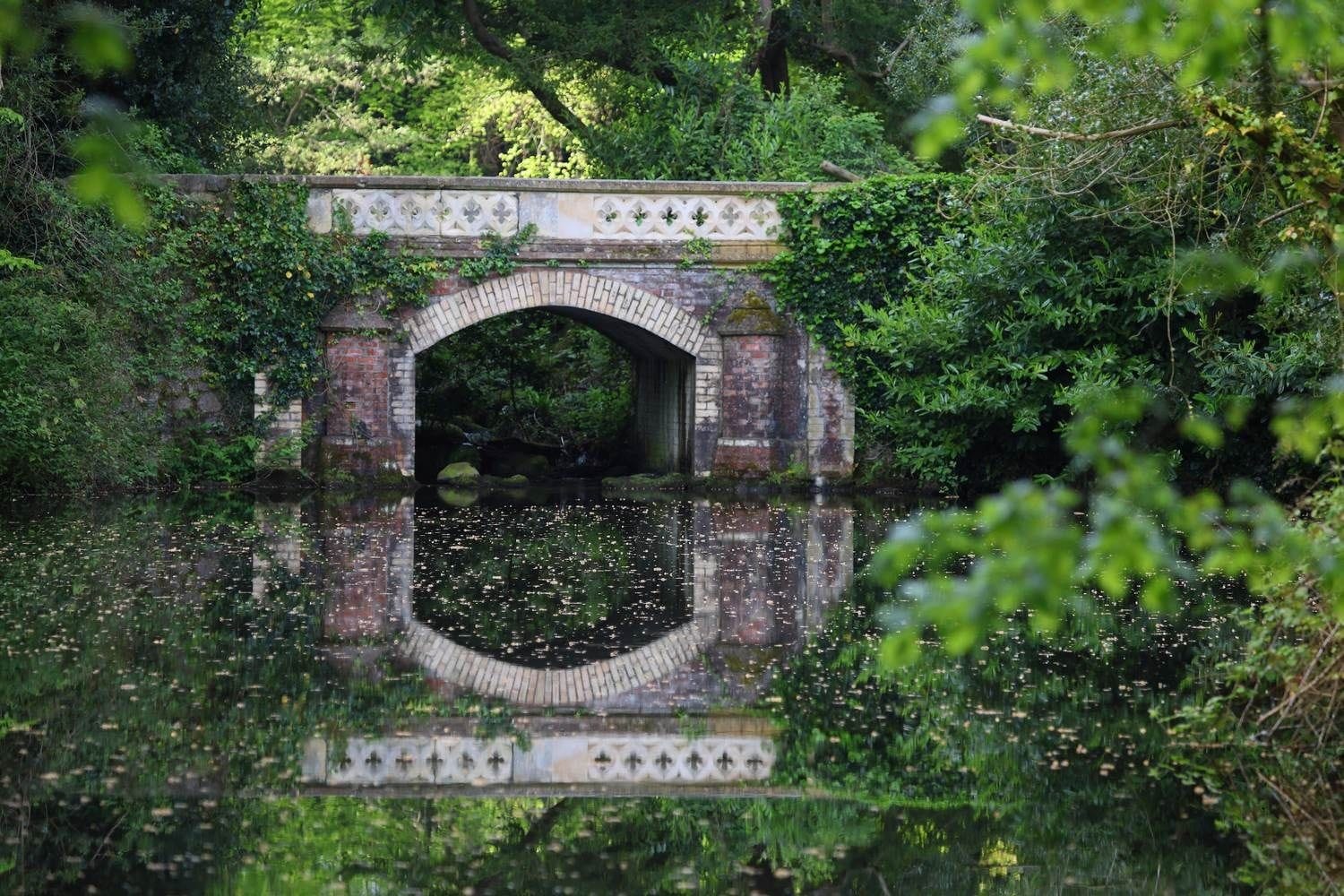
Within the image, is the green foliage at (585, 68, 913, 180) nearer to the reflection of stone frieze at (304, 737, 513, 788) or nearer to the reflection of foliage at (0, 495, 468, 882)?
the reflection of foliage at (0, 495, 468, 882)

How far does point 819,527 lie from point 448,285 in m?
5.79

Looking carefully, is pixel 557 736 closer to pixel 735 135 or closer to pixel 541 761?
pixel 541 761

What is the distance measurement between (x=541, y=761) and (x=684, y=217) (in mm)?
13057

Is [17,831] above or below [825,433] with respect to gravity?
below

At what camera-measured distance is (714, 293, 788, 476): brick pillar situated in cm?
1891

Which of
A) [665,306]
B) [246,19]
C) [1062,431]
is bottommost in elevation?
[1062,431]

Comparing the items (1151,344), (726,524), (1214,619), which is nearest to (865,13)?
(1151,344)

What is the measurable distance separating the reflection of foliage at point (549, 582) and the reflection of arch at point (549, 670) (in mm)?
123

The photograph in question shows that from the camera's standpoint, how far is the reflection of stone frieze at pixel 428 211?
18438 millimetres

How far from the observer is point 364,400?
60.7 ft

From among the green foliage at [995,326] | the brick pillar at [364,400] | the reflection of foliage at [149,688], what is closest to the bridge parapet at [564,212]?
the green foliage at [995,326]

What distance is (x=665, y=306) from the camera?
18.9m

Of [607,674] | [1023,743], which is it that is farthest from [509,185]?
[1023,743]

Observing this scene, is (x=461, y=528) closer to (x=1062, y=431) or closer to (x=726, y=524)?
(x=726, y=524)
